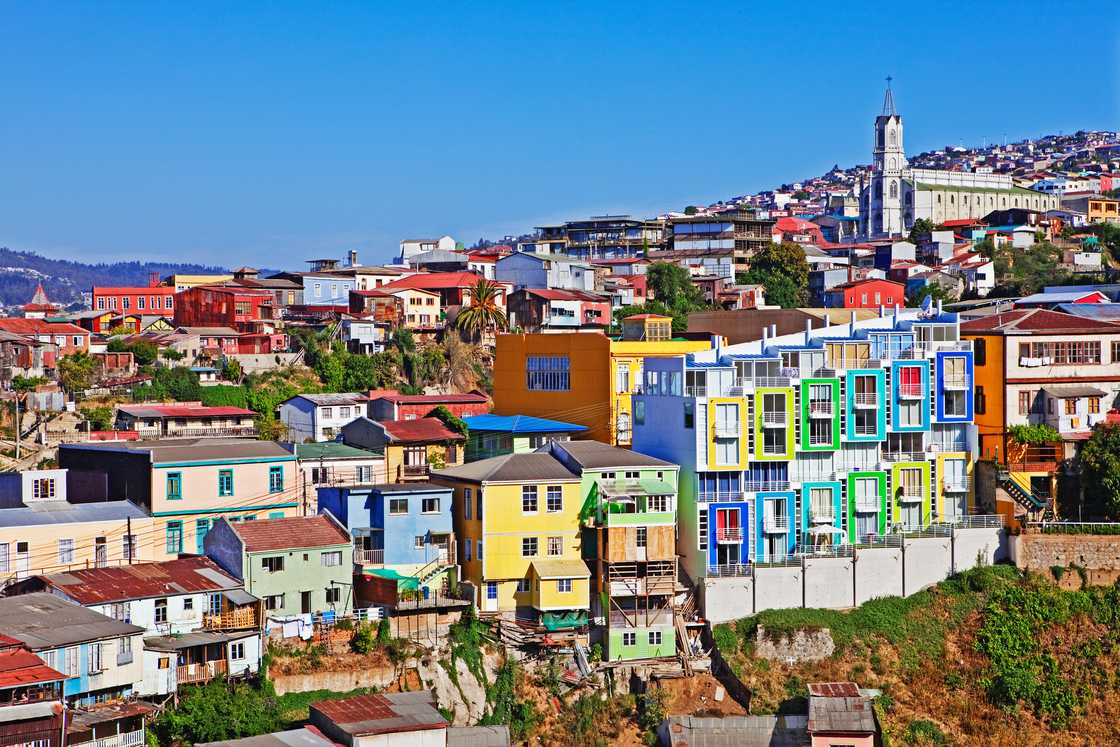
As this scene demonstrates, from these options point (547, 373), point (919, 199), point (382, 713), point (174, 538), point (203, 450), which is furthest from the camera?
point (919, 199)

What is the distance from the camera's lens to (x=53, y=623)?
29875mm

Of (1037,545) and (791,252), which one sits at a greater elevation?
(791,252)

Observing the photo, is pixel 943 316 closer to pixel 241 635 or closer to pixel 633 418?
pixel 633 418

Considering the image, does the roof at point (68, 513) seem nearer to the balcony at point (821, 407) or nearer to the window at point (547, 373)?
the window at point (547, 373)

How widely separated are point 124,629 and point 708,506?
13586mm

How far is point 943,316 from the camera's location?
135ft

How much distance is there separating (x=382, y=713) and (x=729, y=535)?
1008 cm

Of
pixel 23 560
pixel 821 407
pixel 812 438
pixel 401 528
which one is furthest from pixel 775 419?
pixel 23 560

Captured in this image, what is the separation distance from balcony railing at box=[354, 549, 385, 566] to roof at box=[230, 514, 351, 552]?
75 centimetres

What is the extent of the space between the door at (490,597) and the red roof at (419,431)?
8.54m

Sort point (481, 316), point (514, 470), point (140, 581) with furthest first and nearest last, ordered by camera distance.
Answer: point (481, 316)
point (514, 470)
point (140, 581)

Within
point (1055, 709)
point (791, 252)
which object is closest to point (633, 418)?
point (1055, 709)

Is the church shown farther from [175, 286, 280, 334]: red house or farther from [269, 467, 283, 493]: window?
[269, 467, 283, 493]: window

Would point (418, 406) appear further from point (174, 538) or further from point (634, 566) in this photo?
point (634, 566)
